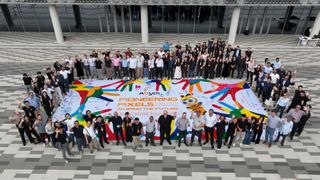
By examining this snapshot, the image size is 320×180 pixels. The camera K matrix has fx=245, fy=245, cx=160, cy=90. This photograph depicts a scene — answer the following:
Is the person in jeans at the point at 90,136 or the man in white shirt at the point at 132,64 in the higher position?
the man in white shirt at the point at 132,64

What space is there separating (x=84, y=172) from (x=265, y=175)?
6518 mm

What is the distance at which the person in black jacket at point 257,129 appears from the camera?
9266mm

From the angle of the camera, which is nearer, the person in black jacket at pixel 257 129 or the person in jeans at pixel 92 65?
the person in black jacket at pixel 257 129

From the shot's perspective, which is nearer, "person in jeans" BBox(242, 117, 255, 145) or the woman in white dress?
"person in jeans" BBox(242, 117, 255, 145)

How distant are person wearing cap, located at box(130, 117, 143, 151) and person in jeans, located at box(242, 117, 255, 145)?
13.4 feet

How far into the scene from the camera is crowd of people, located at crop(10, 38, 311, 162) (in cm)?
923

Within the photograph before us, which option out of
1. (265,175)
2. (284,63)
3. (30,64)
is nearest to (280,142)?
(265,175)

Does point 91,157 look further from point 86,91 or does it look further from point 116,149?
point 86,91

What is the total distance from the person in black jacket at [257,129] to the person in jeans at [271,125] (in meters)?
0.34

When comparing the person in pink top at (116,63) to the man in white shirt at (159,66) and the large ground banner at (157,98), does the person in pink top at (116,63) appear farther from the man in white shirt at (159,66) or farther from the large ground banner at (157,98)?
the man in white shirt at (159,66)

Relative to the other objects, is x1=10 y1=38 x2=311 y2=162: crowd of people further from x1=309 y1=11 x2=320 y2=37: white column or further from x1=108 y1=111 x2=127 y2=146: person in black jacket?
x1=309 y1=11 x2=320 y2=37: white column

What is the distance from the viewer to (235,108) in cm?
1223

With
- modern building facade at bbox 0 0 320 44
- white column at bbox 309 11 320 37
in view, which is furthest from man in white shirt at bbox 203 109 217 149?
white column at bbox 309 11 320 37

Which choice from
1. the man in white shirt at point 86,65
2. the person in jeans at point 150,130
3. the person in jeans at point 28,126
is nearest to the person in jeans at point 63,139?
the person in jeans at point 28,126
